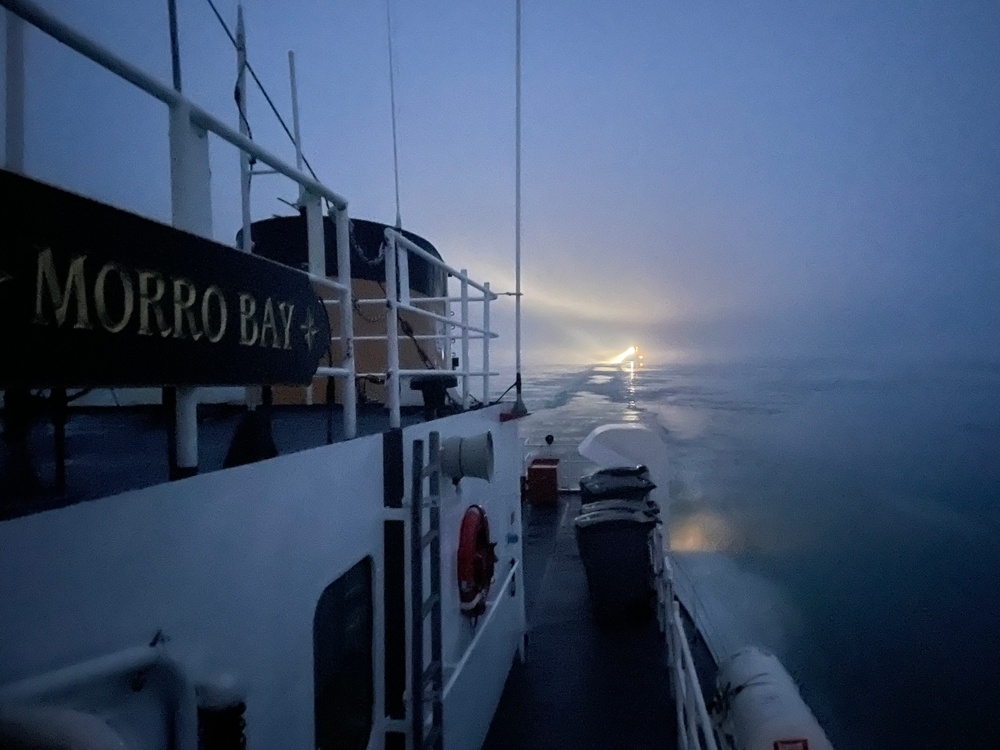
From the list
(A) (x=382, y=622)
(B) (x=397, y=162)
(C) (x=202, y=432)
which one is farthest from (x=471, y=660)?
(B) (x=397, y=162)

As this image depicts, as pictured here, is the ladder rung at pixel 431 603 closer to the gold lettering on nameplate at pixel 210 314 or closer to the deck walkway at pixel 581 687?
the gold lettering on nameplate at pixel 210 314

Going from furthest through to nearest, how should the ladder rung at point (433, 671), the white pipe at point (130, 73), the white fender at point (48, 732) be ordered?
the ladder rung at point (433, 671) < the white pipe at point (130, 73) < the white fender at point (48, 732)

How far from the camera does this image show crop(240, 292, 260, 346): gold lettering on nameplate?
1.70 m

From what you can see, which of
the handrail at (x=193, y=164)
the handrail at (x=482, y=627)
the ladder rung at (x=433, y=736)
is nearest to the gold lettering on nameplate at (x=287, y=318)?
the handrail at (x=193, y=164)

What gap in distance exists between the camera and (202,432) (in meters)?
3.79

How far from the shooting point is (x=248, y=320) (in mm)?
1731

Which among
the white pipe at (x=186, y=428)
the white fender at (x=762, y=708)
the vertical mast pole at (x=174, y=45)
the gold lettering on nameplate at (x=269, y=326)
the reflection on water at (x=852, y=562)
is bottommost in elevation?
the reflection on water at (x=852, y=562)

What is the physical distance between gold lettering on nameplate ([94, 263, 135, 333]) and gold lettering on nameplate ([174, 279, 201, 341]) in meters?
0.14

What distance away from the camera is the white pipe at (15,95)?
1.48 metres

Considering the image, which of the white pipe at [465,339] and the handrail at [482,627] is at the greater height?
the white pipe at [465,339]

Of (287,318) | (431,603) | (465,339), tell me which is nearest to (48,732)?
(287,318)

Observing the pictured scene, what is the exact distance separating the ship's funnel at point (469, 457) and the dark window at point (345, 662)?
0.81m

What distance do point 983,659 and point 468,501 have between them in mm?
20288

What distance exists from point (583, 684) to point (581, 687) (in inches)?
2.6
